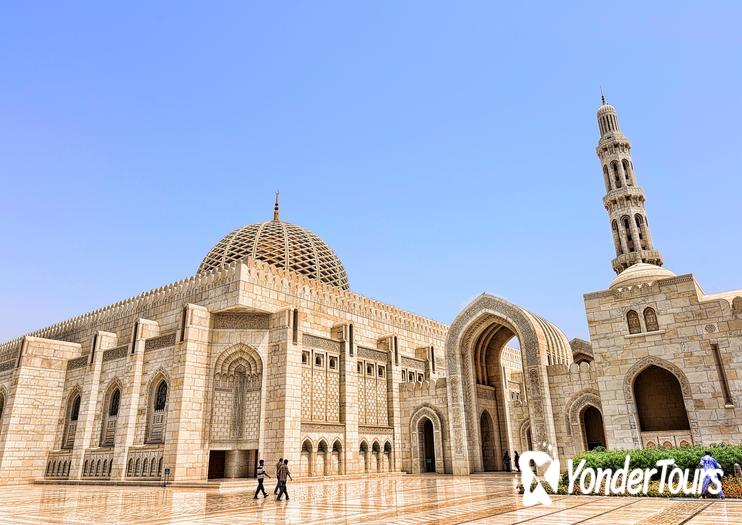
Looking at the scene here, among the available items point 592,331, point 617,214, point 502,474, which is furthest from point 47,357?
point 617,214

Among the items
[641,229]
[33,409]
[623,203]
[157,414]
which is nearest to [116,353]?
[157,414]

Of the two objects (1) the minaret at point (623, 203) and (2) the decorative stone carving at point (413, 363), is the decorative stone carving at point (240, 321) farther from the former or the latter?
(1) the minaret at point (623, 203)

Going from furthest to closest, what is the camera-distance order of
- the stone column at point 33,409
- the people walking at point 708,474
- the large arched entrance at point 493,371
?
the stone column at point 33,409
the large arched entrance at point 493,371
the people walking at point 708,474

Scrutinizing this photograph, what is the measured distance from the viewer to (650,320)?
1692 cm

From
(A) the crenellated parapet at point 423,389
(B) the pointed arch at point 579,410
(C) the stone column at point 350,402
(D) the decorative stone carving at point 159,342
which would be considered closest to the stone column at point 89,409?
(D) the decorative stone carving at point 159,342

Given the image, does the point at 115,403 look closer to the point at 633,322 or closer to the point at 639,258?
the point at 633,322

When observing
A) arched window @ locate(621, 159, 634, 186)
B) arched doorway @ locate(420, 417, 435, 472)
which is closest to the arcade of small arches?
arched doorway @ locate(420, 417, 435, 472)

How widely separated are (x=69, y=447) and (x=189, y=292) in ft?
31.5

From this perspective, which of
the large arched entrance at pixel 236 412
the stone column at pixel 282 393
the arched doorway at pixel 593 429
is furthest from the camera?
the arched doorway at pixel 593 429

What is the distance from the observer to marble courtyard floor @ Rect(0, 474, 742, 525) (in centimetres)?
789

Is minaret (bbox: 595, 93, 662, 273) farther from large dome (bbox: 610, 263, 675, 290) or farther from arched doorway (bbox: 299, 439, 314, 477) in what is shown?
arched doorway (bbox: 299, 439, 314, 477)

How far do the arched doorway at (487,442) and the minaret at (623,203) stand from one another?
9.45 meters

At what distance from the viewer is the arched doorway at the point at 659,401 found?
52.8 ft

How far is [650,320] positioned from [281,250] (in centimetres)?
1761
